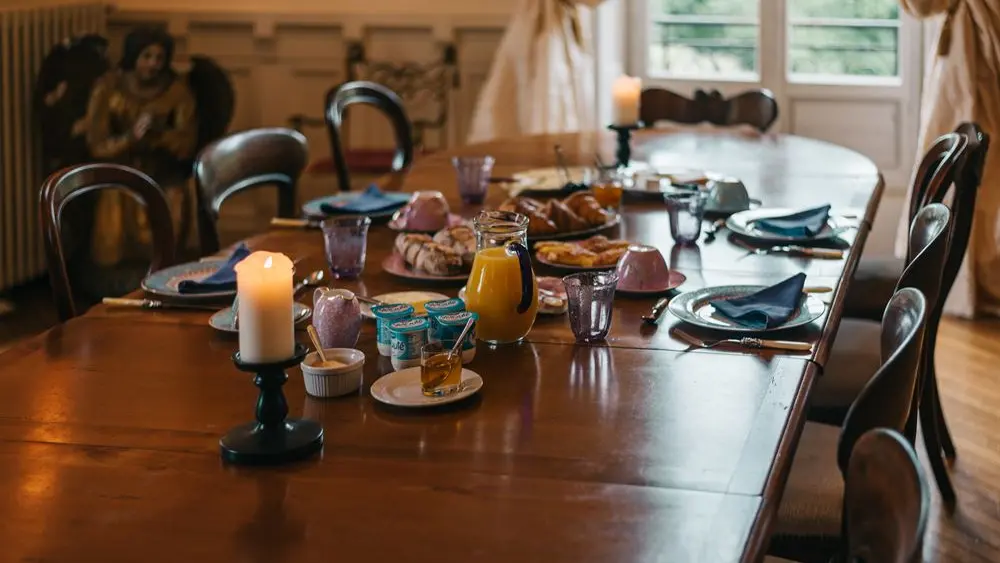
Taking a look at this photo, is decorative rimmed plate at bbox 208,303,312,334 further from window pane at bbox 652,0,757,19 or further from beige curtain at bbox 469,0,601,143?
window pane at bbox 652,0,757,19

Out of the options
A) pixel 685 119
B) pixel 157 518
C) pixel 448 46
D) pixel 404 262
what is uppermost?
pixel 448 46

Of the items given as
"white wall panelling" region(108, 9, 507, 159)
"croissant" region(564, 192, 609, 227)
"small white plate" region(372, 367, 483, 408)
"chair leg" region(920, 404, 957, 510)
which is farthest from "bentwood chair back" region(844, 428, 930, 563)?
"white wall panelling" region(108, 9, 507, 159)

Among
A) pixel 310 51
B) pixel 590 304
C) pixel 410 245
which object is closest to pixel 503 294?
pixel 590 304

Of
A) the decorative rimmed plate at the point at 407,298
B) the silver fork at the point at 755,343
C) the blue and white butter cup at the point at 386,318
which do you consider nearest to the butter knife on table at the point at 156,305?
the decorative rimmed plate at the point at 407,298

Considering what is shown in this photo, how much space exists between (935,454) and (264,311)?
1863mm

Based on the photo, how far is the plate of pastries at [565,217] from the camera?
2.26 metres

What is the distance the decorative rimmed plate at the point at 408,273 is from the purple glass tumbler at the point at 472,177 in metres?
0.50

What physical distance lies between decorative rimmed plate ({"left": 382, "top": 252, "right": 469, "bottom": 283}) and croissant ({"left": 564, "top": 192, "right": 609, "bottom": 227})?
39 centimetres

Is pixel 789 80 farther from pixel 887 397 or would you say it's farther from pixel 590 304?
pixel 887 397

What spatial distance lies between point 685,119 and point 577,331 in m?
2.14

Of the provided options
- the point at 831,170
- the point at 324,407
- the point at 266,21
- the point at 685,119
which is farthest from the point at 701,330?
the point at 266,21

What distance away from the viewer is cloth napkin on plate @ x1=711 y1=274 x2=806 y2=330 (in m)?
1.70

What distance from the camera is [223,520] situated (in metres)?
1.14

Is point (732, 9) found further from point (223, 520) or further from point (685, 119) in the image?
point (223, 520)
